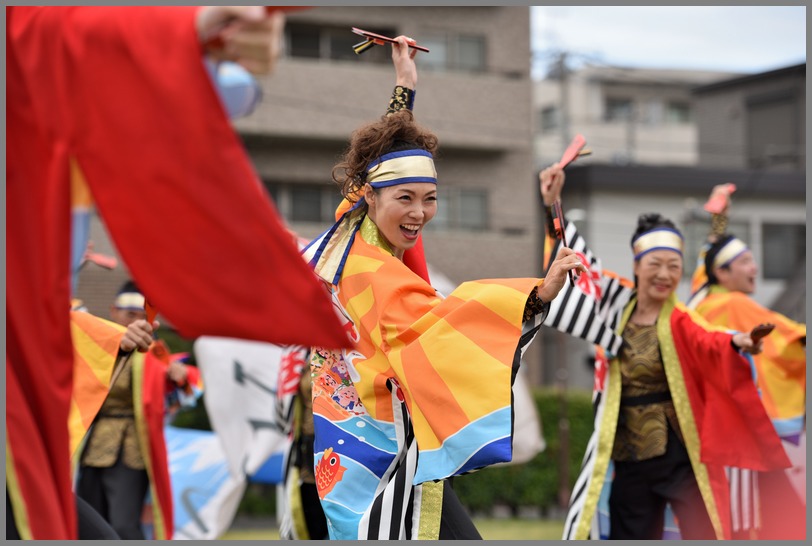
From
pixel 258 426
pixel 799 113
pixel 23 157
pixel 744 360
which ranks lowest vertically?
pixel 258 426

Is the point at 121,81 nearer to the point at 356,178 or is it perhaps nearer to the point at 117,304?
the point at 356,178

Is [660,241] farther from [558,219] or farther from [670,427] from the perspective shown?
[558,219]

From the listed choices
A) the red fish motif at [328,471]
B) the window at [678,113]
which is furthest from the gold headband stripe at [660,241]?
the window at [678,113]

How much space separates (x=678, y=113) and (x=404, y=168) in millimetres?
32463

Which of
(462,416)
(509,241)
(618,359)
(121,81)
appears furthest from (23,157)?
(509,241)

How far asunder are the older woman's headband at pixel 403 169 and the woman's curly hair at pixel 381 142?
36mm

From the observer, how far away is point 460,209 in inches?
711

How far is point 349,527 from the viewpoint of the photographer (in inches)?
153

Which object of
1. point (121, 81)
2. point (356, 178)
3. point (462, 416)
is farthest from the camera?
point (356, 178)

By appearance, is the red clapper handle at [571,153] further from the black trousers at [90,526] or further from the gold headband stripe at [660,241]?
the black trousers at [90,526]

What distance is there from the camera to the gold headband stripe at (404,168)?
12.9ft

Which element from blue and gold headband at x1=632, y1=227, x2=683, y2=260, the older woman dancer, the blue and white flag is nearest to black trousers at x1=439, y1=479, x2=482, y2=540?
the older woman dancer

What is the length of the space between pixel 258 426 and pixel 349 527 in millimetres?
5538

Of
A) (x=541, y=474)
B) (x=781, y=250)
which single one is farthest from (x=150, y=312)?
(x=781, y=250)
